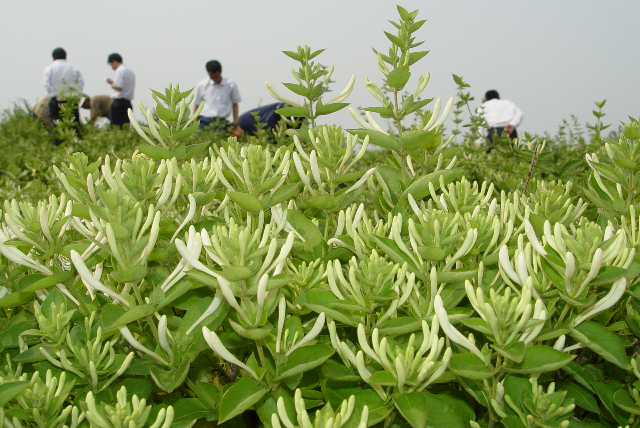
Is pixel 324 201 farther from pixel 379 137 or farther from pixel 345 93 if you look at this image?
pixel 345 93

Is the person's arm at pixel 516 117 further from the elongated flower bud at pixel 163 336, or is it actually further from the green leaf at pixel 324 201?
the elongated flower bud at pixel 163 336

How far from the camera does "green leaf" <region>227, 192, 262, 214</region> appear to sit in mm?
1038

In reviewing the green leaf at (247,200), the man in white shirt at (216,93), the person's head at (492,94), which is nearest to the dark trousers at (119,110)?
the man in white shirt at (216,93)

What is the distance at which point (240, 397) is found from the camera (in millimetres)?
880

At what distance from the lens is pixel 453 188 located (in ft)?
3.89

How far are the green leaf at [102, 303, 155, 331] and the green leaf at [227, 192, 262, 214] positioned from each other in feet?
0.88

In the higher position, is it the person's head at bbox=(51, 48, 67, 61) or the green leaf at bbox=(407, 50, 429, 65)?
the person's head at bbox=(51, 48, 67, 61)

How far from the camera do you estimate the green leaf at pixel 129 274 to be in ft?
2.92

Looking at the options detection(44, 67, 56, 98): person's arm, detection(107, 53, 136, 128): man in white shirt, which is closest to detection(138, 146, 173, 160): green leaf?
detection(107, 53, 136, 128): man in white shirt

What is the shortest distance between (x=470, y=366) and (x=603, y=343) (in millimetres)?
273

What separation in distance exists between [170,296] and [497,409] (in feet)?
1.98

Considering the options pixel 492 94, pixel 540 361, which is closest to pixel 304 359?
pixel 540 361

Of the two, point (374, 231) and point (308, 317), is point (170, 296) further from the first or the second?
point (374, 231)

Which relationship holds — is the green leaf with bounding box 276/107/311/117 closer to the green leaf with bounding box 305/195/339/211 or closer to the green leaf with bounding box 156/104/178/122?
the green leaf with bounding box 156/104/178/122
